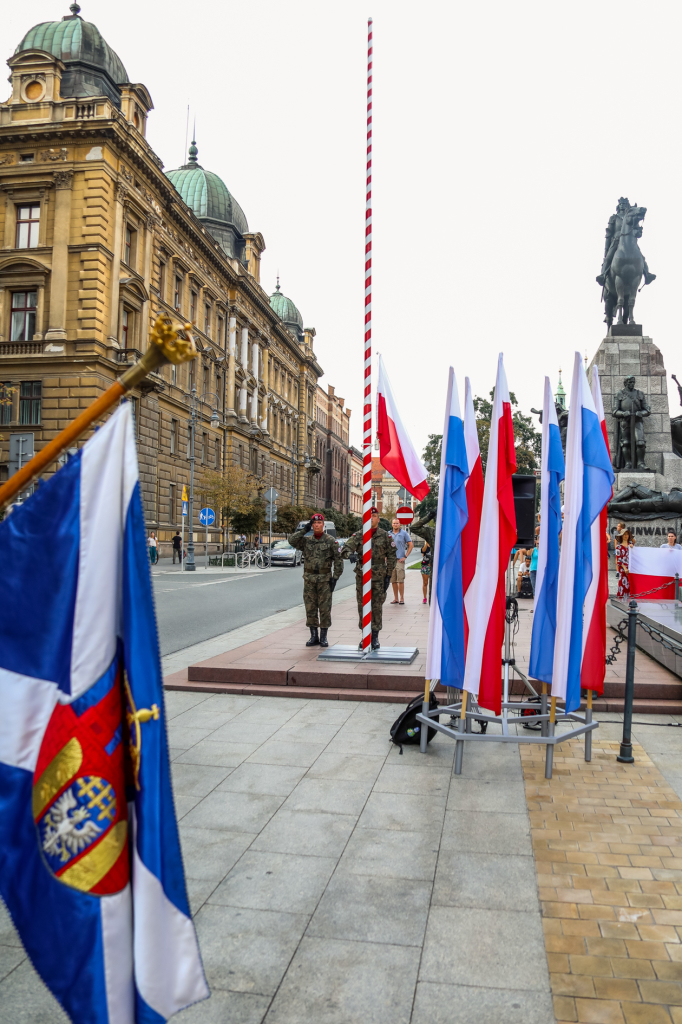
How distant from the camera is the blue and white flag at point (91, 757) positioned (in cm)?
192

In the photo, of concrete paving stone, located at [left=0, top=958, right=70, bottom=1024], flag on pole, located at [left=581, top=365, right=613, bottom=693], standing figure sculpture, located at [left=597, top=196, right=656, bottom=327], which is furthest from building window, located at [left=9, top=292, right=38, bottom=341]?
concrete paving stone, located at [left=0, top=958, right=70, bottom=1024]

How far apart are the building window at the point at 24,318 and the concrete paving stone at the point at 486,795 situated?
3663 cm

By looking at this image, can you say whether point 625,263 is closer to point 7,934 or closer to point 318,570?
point 318,570

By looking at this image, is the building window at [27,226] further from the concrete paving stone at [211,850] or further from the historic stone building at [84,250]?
the concrete paving stone at [211,850]

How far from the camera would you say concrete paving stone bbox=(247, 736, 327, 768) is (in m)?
5.92

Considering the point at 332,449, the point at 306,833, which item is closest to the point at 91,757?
the point at 306,833

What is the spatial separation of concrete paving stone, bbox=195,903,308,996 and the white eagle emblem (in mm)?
1343

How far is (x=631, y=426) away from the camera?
18.2 m

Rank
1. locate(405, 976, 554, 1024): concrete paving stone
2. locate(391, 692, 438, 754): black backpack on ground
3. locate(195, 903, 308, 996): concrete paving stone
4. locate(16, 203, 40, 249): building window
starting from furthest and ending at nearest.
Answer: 1. locate(16, 203, 40, 249): building window
2. locate(391, 692, 438, 754): black backpack on ground
3. locate(195, 903, 308, 996): concrete paving stone
4. locate(405, 976, 554, 1024): concrete paving stone

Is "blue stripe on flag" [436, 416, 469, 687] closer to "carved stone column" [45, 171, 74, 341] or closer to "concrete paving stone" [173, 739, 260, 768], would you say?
"concrete paving stone" [173, 739, 260, 768]

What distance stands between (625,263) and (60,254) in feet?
88.8

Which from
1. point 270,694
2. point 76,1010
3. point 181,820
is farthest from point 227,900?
point 270,694

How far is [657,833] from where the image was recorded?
4.48 m

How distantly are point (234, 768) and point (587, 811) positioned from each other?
97.0 inches
